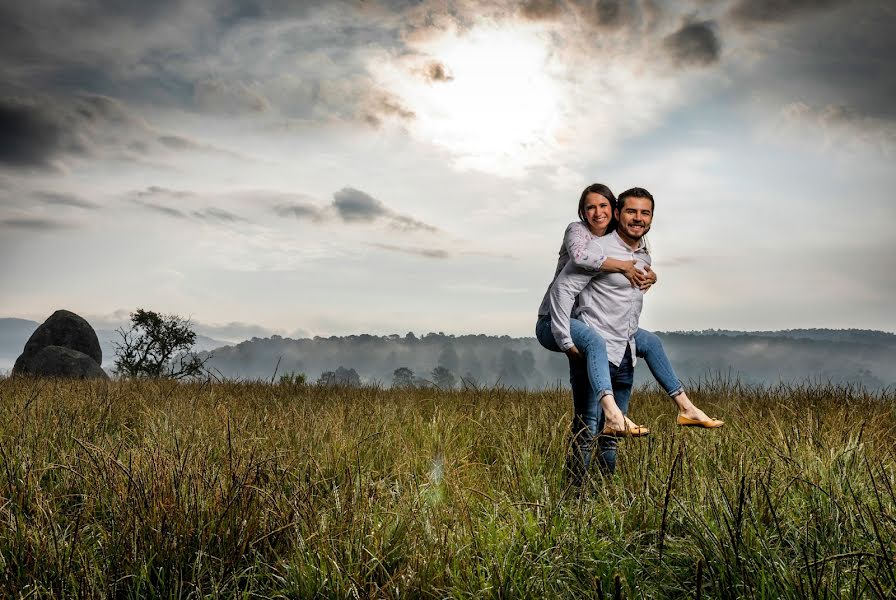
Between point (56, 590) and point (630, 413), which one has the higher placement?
point (630, 413)

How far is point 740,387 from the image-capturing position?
9.06 meters

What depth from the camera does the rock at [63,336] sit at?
65.1 ft

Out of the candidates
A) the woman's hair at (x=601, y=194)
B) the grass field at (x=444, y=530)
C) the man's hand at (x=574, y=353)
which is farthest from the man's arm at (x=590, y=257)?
the grass field at (x=444, y=530)

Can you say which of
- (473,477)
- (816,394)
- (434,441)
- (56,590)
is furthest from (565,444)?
(816,394)

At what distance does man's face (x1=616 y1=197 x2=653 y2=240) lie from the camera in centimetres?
448

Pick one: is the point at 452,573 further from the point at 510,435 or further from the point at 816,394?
the point at 816,394

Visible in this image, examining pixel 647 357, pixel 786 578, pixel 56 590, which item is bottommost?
pixel 56 590

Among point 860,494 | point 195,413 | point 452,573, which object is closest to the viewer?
point 452,573

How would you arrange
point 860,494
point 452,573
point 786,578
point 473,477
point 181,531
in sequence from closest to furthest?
point 786,578
point 452,573
point 181,531
point 860,494
point 473,477

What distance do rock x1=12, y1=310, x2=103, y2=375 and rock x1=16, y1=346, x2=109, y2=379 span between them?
1.23 metres

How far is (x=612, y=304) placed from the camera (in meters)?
4.47

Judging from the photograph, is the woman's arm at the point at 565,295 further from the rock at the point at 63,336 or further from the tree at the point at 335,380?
the rock at the point at 63,336

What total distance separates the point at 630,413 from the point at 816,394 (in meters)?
3.26

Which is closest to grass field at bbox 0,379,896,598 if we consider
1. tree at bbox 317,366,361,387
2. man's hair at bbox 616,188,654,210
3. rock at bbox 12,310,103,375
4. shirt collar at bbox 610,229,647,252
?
shirt collar at bbox 610,229,647,252
